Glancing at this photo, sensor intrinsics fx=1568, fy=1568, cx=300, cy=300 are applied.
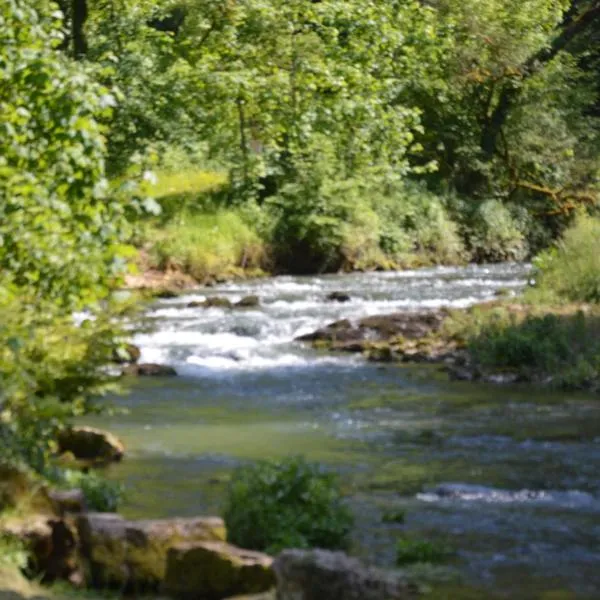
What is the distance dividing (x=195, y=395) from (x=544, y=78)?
29.7 metres

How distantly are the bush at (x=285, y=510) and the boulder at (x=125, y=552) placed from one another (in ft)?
2.19

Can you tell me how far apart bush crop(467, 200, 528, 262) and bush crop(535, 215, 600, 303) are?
15.0 meters

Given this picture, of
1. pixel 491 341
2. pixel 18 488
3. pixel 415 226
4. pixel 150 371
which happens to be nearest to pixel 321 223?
pixel 415 226

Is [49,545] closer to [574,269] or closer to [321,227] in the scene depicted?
[574,269]

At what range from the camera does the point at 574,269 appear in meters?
24.7

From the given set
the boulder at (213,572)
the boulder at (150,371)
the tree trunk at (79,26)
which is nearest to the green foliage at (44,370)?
the boulder at (213,572)

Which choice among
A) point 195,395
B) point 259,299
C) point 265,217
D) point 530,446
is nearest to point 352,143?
point 265,217

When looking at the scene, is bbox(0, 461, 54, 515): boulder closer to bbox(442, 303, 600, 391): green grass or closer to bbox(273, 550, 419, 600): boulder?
bbox(273, 550, 419, 600): boulder

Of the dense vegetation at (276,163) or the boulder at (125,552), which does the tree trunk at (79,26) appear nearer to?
the dense vegetation at (276,163)

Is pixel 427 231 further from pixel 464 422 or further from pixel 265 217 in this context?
pixel 464 422

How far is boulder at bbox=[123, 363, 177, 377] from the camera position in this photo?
66.0ft

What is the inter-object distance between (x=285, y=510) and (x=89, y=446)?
12.9 ft

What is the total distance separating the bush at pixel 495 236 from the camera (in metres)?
41.7

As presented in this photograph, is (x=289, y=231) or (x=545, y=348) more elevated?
(x=289, y=231)
